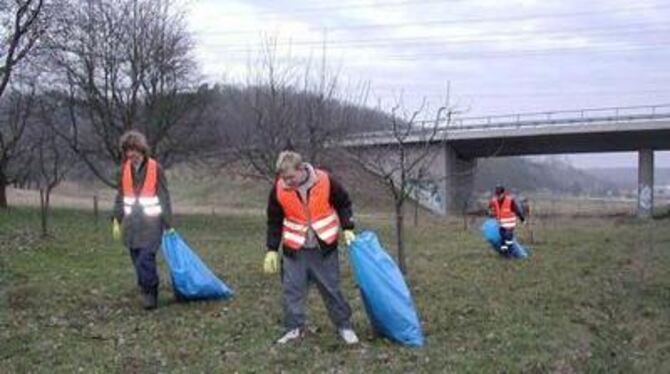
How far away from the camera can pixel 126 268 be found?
15023mm

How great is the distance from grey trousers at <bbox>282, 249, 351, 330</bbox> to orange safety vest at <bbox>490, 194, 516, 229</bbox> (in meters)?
10.8

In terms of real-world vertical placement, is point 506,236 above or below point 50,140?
below

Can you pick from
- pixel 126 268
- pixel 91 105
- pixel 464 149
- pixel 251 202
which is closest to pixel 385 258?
pixel 126 268

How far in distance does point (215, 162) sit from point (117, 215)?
109 ft

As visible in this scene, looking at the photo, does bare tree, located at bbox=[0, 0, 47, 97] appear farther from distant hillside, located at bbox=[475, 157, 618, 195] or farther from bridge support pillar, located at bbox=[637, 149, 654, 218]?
distant hillside, located at bbox=[475, 157, 618, 195]

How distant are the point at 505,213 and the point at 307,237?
1122 centimetres

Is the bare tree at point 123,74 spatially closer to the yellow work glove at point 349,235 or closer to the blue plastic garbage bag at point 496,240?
the blue plastic garbage bag at point 496,240

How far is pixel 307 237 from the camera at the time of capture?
8.15 m

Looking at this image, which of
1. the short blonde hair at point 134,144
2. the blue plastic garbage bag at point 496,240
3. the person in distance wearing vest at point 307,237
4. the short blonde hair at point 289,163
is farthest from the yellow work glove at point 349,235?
the blue plastic garbage bag at point 496,240

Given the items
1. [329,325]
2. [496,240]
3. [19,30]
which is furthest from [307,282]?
[19,30]

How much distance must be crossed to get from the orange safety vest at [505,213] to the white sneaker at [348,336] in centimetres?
1076

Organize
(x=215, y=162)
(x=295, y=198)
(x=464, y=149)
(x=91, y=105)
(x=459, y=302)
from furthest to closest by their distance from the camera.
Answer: (x=464, y=149), (x=215, y=162), (x=91, y=105), (x=459, y=302), (x=295, y=198)

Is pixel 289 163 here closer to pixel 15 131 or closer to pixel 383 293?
pixel 383 293

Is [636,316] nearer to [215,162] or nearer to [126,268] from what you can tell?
[126,268]
